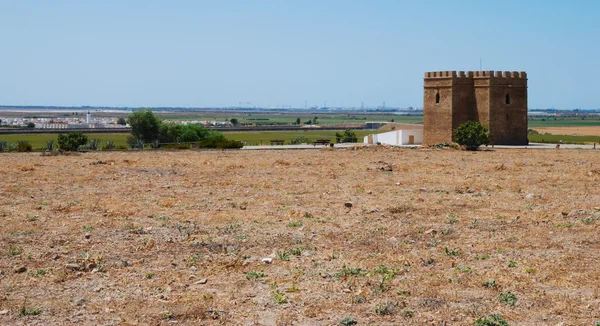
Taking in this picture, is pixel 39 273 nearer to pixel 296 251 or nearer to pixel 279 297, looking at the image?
pixel 279 297

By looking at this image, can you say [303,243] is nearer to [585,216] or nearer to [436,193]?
[585,216]

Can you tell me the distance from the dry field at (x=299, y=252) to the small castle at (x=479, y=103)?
73.0ft

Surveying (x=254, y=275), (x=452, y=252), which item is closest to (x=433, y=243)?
(x=452, y=252)

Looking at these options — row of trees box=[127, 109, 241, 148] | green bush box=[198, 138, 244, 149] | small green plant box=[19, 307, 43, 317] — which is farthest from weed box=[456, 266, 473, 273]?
row of trees box=[127, 109, 241, 148]

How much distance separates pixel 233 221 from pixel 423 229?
3.32 metres

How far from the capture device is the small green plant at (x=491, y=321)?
6.85 m

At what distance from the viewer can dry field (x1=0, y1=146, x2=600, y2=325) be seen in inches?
291

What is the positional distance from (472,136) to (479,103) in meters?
5.33

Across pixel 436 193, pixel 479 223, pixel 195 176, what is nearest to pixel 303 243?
pixel 479 223

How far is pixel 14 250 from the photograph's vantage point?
984 cm

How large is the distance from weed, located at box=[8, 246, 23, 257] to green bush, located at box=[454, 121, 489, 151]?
97.4ft

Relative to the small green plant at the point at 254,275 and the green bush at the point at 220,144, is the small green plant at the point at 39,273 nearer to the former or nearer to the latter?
the small green plant at the point at 254,275

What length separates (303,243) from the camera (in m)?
10.7

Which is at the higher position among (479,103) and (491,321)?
(479,103)
